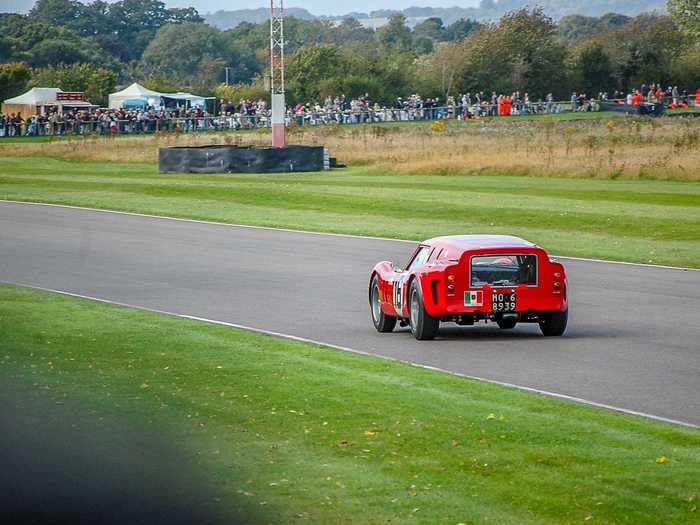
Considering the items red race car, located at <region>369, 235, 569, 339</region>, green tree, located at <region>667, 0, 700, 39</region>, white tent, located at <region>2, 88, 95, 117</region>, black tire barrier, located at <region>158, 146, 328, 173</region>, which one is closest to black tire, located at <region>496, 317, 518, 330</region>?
red race car, located at <region>369, 235, 569, 339</region>

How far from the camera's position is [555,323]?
592 inches

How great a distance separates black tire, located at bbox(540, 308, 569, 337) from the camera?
589 inches

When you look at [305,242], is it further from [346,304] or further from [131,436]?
[131,436]

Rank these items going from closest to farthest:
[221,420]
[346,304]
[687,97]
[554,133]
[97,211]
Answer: [221,420] → [346,304] → [97,211] → [554,133] → [687,97]

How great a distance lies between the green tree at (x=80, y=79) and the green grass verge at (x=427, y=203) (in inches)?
2067

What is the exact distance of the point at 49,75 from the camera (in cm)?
9962

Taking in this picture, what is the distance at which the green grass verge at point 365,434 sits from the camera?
7695mm

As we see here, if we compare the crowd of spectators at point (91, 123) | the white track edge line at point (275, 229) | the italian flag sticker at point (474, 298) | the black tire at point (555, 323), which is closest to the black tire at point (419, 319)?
the italian flag sticker at point (474, 298)

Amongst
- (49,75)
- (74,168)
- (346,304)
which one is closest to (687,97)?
(49,75)

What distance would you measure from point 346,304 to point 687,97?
8362cm

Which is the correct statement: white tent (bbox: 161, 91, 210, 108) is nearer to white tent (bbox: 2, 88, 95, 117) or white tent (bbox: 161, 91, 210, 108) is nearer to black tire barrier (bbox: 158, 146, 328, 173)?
white tent (bbox: 2, 88, 95, 117)

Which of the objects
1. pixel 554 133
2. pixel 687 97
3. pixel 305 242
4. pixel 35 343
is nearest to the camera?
pixel 35 343

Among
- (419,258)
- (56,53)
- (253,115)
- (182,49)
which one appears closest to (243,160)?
(419,258)

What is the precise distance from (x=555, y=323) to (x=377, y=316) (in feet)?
7.26
